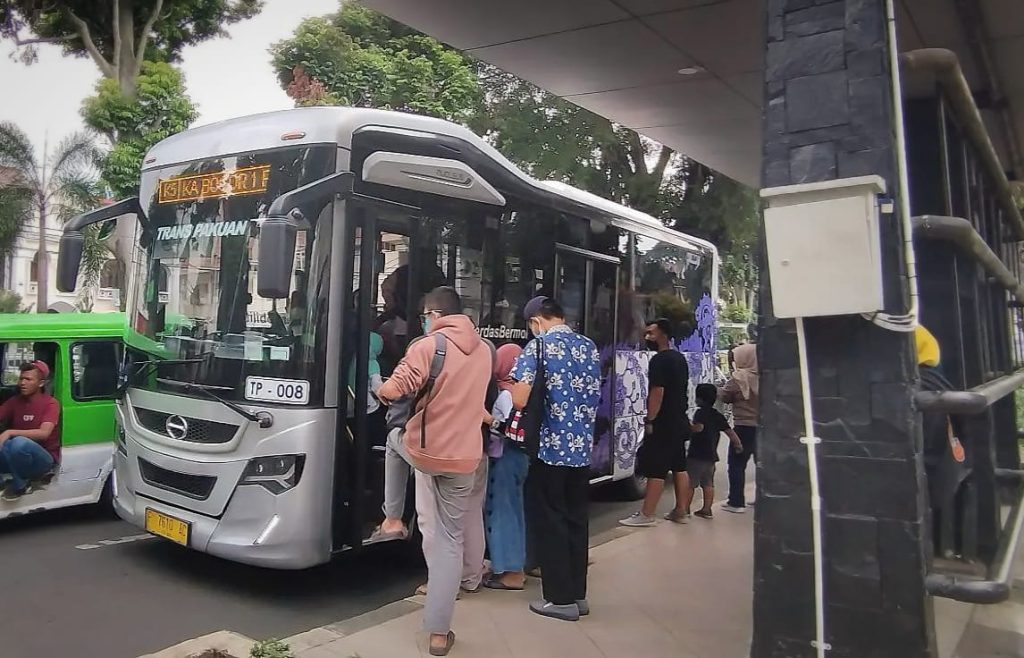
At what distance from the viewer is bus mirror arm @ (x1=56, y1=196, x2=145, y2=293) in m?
6.16

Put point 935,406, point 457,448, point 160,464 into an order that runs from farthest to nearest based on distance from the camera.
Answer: point 160,464 → point 457,448 → point 935,406

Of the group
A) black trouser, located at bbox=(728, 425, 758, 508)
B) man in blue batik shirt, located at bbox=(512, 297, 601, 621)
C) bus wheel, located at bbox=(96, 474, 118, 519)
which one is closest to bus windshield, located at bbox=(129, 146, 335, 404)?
man in blue batik shirt, located at bbox=(512, 297, 601, 621)

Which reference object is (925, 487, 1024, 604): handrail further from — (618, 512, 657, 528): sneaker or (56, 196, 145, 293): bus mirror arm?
(56, 196, 145, 293): bus mirror arm

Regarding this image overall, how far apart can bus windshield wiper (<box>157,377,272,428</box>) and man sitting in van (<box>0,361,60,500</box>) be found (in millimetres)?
1803

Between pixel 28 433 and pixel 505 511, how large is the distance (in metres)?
4.12

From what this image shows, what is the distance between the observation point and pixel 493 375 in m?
5.43

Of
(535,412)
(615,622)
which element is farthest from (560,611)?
(535,412)

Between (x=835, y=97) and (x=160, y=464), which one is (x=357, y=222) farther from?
(x=835, y=97)

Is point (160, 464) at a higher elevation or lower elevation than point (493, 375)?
lower

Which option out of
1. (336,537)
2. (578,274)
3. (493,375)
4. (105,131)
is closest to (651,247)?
(578,274)

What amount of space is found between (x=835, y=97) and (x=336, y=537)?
3.89 metres

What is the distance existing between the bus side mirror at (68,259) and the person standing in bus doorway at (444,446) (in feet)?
10.8

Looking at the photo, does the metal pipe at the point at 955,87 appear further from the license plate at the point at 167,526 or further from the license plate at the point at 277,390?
the license plate at the point at 167,526

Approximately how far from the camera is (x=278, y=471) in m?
5.17
